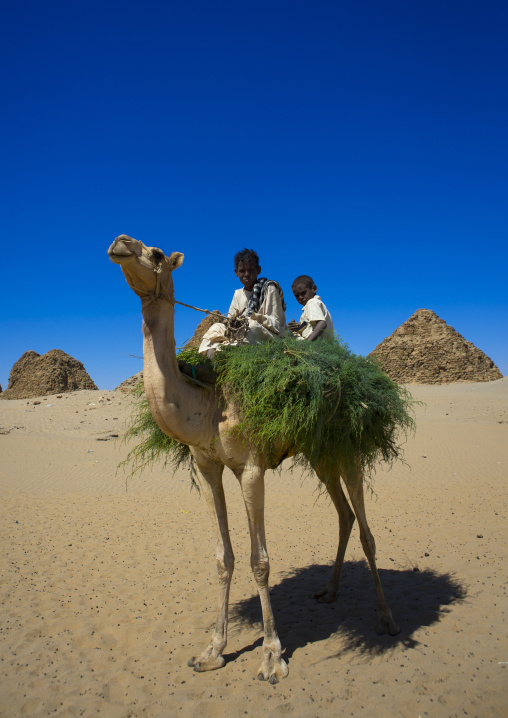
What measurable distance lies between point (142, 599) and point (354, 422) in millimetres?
3969

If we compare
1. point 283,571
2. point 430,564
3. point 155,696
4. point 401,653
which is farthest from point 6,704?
point 430,564

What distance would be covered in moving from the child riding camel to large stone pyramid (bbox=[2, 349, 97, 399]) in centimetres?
5299

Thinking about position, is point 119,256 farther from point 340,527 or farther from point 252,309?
point 340,527

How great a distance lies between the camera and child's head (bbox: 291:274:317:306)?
218 inches

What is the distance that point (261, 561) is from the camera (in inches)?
163

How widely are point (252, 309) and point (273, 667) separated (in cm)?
321

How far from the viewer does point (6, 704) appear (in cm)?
387

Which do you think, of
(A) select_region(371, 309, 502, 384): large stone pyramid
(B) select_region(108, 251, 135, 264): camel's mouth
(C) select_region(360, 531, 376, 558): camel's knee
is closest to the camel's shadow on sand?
(C) select_region(360, 531, 376, 558): camel's knee

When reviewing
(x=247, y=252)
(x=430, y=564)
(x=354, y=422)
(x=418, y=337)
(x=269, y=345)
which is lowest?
(x=430, y=564)

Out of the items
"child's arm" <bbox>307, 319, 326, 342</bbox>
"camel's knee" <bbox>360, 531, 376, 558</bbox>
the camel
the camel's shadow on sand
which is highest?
"child's arm" <bbox>307, 319, 326, 342</bbox>

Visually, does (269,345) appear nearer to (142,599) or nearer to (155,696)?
(155,696)

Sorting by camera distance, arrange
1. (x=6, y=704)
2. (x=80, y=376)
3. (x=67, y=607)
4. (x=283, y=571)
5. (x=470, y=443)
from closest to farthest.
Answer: (x=6, y=704) < (x=67, y=607) < (x=283, y=571) < (x=470, y=443) < (x=80, y=376)

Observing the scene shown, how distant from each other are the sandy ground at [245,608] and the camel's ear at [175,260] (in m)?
3.52

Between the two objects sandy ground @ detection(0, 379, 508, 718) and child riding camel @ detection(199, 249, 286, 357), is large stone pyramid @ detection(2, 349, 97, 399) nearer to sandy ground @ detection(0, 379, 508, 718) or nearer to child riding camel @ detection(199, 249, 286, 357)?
sandy ground @ detection(0, 379, 508, 718)
